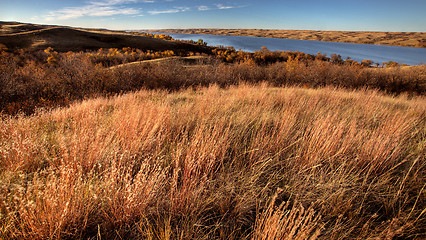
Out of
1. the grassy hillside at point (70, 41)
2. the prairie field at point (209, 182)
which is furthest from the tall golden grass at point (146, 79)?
the grassy hillside at point (70, 41)

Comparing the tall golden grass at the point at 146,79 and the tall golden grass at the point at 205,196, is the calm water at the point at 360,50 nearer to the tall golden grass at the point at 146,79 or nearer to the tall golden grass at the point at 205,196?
the tall golden grass at the point at 146,79

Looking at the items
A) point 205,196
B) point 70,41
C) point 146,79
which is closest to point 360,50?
point 146,79

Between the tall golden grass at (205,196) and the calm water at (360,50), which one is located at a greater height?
the calm water at (360,50)

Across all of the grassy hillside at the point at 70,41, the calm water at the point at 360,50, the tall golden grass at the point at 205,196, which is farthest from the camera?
the calm water at the point at 360,50

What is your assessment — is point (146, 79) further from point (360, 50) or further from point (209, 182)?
point (360, 50)

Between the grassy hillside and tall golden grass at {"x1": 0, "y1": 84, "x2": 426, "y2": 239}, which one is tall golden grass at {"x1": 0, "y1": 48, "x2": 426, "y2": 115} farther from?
the grassy hillside

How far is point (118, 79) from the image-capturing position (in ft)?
38.0

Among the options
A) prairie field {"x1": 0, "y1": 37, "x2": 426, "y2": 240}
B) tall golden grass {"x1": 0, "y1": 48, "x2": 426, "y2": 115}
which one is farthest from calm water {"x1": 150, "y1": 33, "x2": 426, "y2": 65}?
prairie field {"x1": 0, "y1": 37, "x2": 426, "y2": 240}

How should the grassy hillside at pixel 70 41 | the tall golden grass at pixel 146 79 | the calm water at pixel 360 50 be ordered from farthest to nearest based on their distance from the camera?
the calm water at pixel 360 50 → the grassy hillside at pixel 70 41 → the tall golden grass at pixel 146 79

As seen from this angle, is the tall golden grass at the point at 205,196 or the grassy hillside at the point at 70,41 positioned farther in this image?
the grassy hillside at the point at 70,41

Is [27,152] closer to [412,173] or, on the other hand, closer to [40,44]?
[412,173]

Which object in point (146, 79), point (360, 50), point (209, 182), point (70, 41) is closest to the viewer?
point (209, 182)

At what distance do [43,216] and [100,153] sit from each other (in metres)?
1.06

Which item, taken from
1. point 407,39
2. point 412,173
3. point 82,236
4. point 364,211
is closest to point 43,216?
point 82,236
